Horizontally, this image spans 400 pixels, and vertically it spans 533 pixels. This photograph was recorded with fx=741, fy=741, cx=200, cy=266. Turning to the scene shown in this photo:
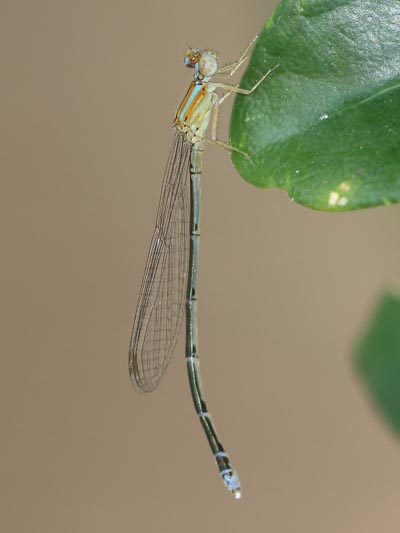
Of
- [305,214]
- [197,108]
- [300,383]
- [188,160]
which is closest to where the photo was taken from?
[197,108]

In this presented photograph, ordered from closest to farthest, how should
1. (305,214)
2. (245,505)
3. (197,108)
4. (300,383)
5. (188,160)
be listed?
(197,108)
(188,160)
(245,505)
(300,383)
(305,214)

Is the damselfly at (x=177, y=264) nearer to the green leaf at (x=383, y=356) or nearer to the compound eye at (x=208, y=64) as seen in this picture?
the compound eye at (x=208, y=64)

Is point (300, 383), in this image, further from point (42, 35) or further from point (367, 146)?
point (367, 146)

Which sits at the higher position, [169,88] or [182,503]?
[169,88]

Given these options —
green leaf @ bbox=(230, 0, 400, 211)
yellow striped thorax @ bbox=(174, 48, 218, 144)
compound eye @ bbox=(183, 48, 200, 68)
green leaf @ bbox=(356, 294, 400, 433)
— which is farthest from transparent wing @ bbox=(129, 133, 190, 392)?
green leaf @ bbox=(230, 0, 400, 211)

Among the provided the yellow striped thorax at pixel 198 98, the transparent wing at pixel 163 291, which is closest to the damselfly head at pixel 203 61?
the yellow striped thorax at pixel 198 98

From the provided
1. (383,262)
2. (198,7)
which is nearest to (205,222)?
(383,262)

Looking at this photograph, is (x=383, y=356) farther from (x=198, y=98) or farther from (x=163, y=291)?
(x=198, y=98)

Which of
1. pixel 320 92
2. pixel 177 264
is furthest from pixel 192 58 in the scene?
pixel 320 92
